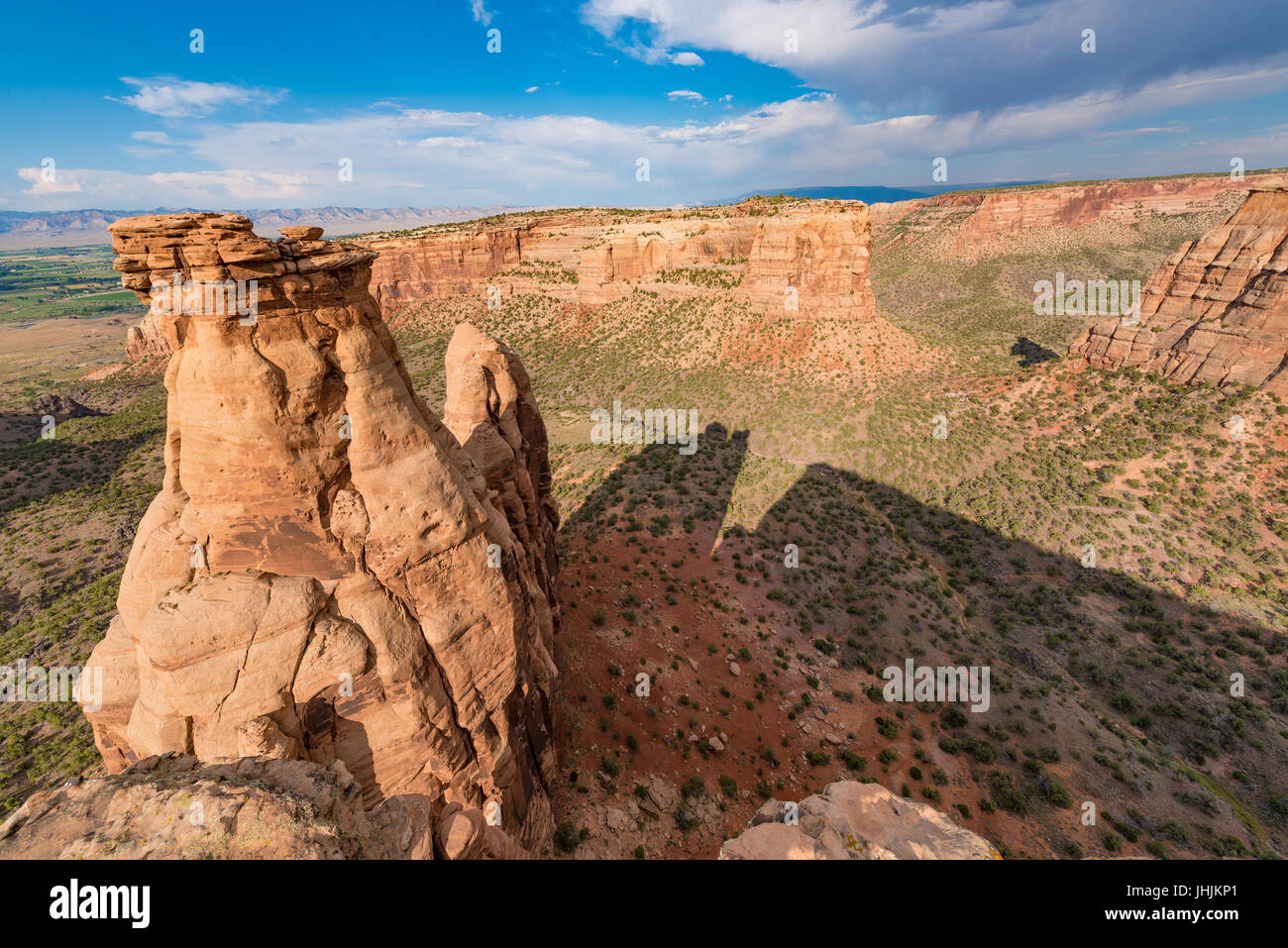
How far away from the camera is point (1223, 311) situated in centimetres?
3753

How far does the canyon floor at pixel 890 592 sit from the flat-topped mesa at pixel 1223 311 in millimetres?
1832

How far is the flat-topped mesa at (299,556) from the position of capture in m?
8.98

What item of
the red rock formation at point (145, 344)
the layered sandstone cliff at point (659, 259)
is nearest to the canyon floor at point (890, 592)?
the layered sandstone cliff at point (659, 259)

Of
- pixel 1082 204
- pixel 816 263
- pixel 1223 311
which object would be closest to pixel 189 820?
pixel 816 263

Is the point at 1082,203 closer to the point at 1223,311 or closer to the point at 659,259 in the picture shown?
the point at 1223,311

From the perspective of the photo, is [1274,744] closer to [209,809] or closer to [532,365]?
[209,809]

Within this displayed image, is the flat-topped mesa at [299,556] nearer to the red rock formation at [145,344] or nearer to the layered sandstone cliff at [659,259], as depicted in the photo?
the layered sandstone cliff at [659,259]

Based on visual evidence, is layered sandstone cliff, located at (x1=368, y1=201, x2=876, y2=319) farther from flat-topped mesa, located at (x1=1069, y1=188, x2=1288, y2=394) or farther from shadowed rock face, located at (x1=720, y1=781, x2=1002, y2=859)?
shadowed rock face, located at (x1=720, y1=781, x2=1002, y2=859)

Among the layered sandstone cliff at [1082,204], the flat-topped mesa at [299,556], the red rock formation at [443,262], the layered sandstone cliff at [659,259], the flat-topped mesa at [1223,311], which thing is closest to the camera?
the flat-topped mesa at [299,556]

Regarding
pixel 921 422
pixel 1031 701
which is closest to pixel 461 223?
pixel 921 422

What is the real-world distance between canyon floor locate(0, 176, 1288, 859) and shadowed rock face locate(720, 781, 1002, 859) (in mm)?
9656

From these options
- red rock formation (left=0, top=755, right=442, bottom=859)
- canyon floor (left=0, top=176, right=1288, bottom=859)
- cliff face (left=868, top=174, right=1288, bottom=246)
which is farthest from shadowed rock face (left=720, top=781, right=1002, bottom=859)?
cliff face (left=868, top=174, right=1288, bottom=246)

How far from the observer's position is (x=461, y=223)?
9356 centimetres

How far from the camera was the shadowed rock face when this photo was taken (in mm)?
7133
